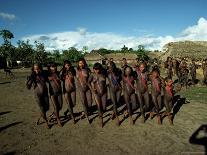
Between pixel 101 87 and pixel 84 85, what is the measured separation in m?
0.60

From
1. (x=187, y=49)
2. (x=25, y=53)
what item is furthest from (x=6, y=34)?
(x=187, y=49)

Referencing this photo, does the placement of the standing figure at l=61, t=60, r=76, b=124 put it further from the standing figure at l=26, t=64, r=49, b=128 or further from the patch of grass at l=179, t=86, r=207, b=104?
the patch of grass at l=179, t=86, r=207, b=104

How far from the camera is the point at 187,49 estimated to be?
3150cm

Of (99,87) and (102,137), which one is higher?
(99,87)

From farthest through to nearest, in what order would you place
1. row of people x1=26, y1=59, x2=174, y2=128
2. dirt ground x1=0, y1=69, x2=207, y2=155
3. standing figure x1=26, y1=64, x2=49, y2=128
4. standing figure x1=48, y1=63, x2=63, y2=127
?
1. standing figure x1=48, y1=63, x2=63, y2=127
2. row of people x1=26, y1=59, x2=174, y2=128
3. standing figure x1=26, y1=64, x2=49, y2=128
4. dirt ground x1=0, y1=69, x2=207, y2=155

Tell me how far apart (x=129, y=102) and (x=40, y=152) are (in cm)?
322

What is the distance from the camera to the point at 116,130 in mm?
8578

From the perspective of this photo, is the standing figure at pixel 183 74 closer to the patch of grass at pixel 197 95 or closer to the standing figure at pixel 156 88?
the patch of grass at pixel 197 95

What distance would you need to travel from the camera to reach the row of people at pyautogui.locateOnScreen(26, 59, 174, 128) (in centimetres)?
897

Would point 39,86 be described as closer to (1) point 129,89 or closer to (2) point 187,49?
(1) point 129,89

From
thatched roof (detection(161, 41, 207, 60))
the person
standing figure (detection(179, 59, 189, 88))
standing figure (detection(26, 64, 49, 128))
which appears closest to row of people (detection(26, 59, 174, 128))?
standing figure (detection(26, 64, 49, 128))

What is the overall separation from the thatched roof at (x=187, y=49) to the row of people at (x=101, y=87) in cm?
2082

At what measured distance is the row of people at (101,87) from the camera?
897 centimetres

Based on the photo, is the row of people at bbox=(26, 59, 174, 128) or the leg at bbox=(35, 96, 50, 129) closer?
the leg at bbox=(35, 96, 50, 129)
